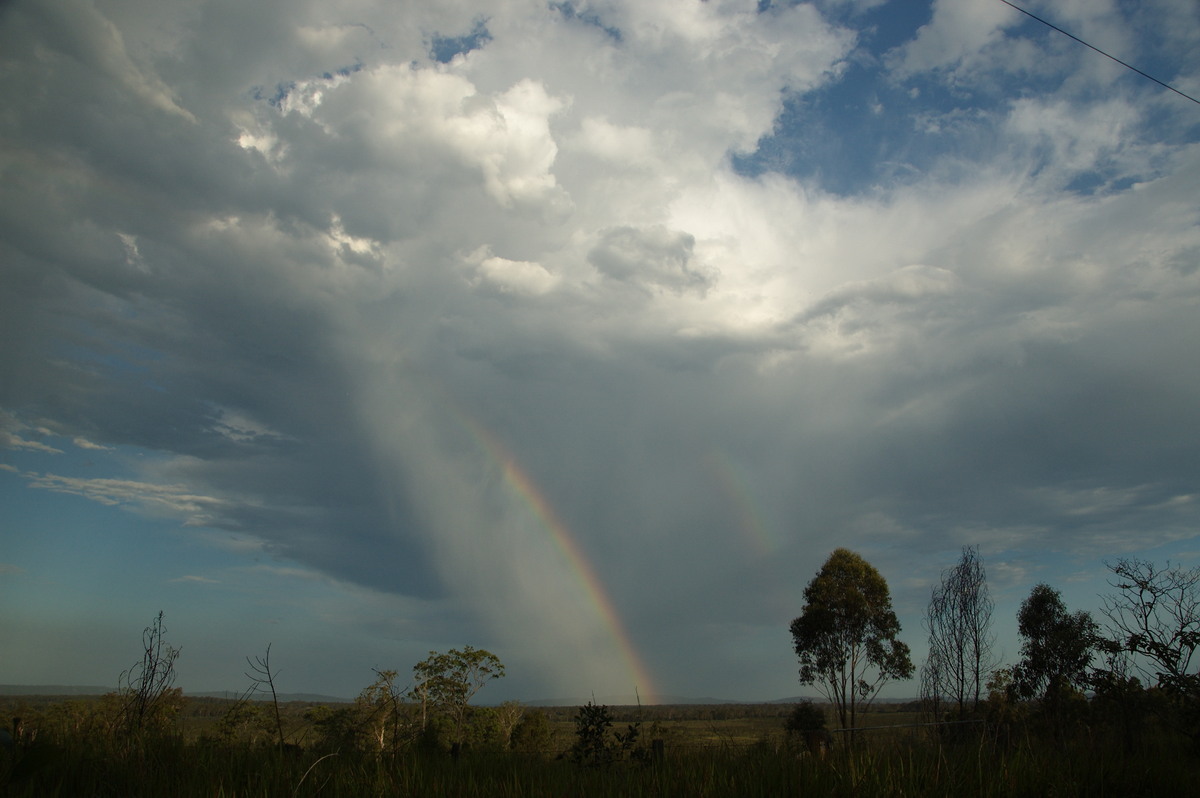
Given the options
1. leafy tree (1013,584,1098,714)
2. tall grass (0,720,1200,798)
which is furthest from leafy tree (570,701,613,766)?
leafy tree (1013,584,1098,714)

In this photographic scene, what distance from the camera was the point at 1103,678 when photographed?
21.9 m

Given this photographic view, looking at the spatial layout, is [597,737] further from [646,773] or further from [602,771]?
[646,773]

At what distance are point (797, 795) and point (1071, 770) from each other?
332cm

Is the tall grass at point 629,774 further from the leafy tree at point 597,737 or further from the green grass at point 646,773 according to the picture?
the leafy tree at point 597,737

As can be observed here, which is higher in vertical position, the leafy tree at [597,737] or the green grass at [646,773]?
the green grass at [646,773]

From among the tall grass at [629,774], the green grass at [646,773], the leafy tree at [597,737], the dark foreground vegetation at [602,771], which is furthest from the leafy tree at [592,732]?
the tall grass at [629,774]

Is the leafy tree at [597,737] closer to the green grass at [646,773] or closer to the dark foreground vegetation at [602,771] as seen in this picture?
the dark foreground vegetation at [602,771]

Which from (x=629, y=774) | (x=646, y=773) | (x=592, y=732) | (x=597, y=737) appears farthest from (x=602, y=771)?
(x=592, y=732)

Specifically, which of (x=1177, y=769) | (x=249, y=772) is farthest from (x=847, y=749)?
(x=249, y=772)

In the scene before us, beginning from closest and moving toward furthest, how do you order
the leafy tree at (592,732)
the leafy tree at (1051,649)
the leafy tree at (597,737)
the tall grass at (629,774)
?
the tall grass at (629,774), the leafy tree at (597,737), the leafy tree at (592,732), the leafy tree at (1051,649)

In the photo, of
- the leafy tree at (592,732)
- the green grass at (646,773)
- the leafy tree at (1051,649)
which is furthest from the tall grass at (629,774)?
the leafy tree at (1051,649)

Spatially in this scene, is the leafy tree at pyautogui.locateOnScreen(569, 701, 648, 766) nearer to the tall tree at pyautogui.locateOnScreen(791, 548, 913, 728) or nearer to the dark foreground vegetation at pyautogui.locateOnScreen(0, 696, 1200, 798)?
the dark foreground vegetation at pyautogui.locateOnScreen(0, 696, 1200, 798)

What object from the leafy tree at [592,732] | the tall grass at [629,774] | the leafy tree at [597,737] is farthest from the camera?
the leafy tree at [592,732]

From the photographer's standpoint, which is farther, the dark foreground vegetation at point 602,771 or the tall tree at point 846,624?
the tall tree at point 846,624
